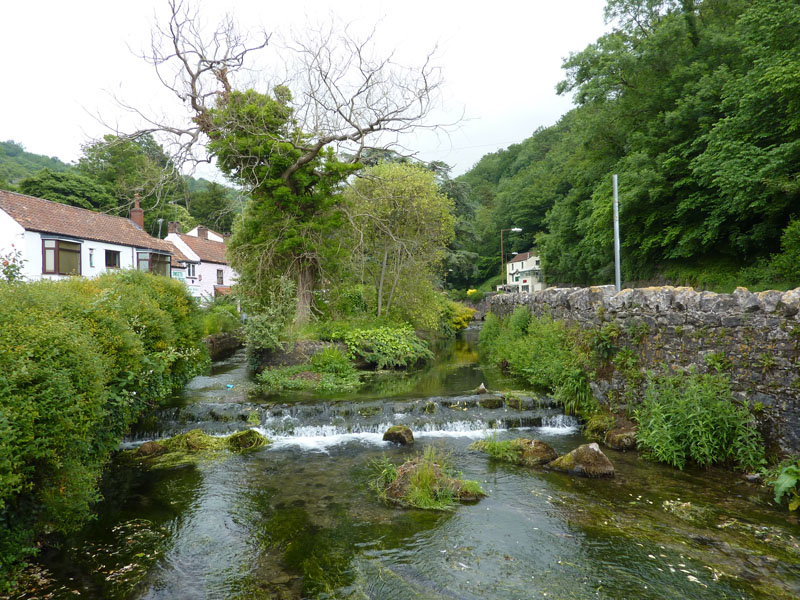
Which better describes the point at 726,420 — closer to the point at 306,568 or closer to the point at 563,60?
the point at 306,568

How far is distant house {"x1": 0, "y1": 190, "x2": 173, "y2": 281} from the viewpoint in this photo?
23.0 meters

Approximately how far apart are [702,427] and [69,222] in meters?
31.4

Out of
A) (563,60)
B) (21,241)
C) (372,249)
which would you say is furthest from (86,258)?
(563,60)

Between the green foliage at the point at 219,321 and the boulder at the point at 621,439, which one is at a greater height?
the green foliage at the point at 219,321

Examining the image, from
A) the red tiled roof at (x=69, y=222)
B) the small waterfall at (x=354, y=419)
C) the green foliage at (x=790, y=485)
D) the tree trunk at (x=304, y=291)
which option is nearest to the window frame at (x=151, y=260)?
the red tiled roof at (x=69, y=222)

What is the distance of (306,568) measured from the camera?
550 cm

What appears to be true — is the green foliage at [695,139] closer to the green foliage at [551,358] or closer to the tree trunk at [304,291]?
the green foliage at [551,358]

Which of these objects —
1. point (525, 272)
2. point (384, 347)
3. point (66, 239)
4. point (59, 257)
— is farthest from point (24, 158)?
point (384, 347)

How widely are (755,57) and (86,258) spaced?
34495 millimetres

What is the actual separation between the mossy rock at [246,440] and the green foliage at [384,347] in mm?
8403

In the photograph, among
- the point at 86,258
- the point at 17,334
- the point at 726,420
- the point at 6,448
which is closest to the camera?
the point at 6,448

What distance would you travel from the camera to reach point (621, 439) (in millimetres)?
9617

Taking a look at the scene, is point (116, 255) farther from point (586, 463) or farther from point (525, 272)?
point (525, 272)

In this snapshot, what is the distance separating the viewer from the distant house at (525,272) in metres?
58.9
